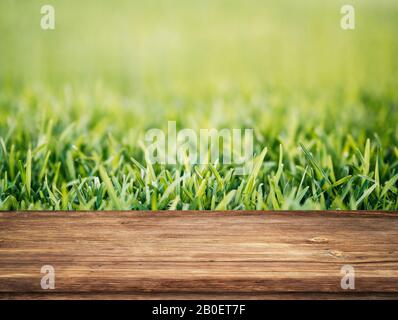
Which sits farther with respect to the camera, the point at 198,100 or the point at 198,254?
the point at 198,100

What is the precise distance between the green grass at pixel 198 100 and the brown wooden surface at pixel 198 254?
0.10 metres

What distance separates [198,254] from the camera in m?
1.09

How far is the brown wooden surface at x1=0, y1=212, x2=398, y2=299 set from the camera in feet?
3.22

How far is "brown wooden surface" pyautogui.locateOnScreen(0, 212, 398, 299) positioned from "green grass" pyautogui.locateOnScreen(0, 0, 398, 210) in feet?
0.33

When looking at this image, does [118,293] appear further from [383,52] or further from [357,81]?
[383,52]

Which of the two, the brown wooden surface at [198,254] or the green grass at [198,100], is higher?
the green grass at [198,100]

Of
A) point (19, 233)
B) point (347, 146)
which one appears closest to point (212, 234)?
point (19, 233)

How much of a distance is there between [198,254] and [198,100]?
159 cm

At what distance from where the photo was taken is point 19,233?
1.18m

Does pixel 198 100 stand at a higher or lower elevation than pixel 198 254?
higher

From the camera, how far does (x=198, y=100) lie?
2.62 meters

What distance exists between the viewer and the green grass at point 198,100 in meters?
1.43

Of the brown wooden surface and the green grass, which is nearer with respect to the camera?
the brown wooden surface

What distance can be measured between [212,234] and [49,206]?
48 centimetres
